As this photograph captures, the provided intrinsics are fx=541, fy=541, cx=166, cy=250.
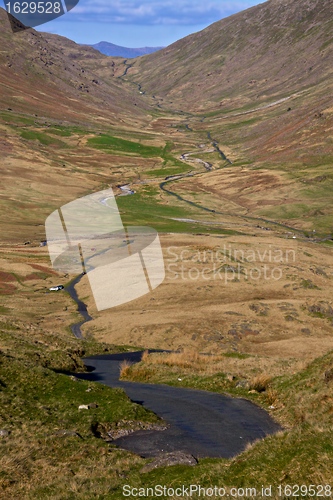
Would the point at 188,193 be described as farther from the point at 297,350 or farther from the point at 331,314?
the point at 297,350

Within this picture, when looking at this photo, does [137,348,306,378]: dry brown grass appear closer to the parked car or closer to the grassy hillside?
the grassy hillside

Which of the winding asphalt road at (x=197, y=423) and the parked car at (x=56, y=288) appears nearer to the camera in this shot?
the winding asphalt road at (x=197, y=423)

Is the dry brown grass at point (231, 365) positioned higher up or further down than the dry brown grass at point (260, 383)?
further down

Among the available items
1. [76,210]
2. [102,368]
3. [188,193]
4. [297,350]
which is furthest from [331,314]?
[188,193]

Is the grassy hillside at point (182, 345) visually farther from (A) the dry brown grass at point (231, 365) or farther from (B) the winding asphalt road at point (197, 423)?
(B) the winding asphalt road at point (197, 423)

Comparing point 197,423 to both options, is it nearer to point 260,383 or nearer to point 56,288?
point 260,383

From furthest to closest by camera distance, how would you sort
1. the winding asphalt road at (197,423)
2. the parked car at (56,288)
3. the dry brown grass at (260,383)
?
the parked car at (56,288) → the dry brown grass at (260,383) → the winding asphalt road at (197,423)

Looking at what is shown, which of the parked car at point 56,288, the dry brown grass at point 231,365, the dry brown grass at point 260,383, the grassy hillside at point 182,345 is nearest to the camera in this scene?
the grassy hillside at point 182,345

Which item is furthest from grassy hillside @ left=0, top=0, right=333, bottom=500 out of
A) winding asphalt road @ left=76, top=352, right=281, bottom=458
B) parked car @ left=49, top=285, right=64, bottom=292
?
parked car @ left=49, top=285, right=64, bottom=292

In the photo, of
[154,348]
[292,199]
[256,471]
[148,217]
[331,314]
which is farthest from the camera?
[292,199]

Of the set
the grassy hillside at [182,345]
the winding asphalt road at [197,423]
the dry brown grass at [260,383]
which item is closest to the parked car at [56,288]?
the grassy hillside at [182,345]

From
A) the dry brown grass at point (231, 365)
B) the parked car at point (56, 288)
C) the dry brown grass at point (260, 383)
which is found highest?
the dry brown grass at point (260, 383)
